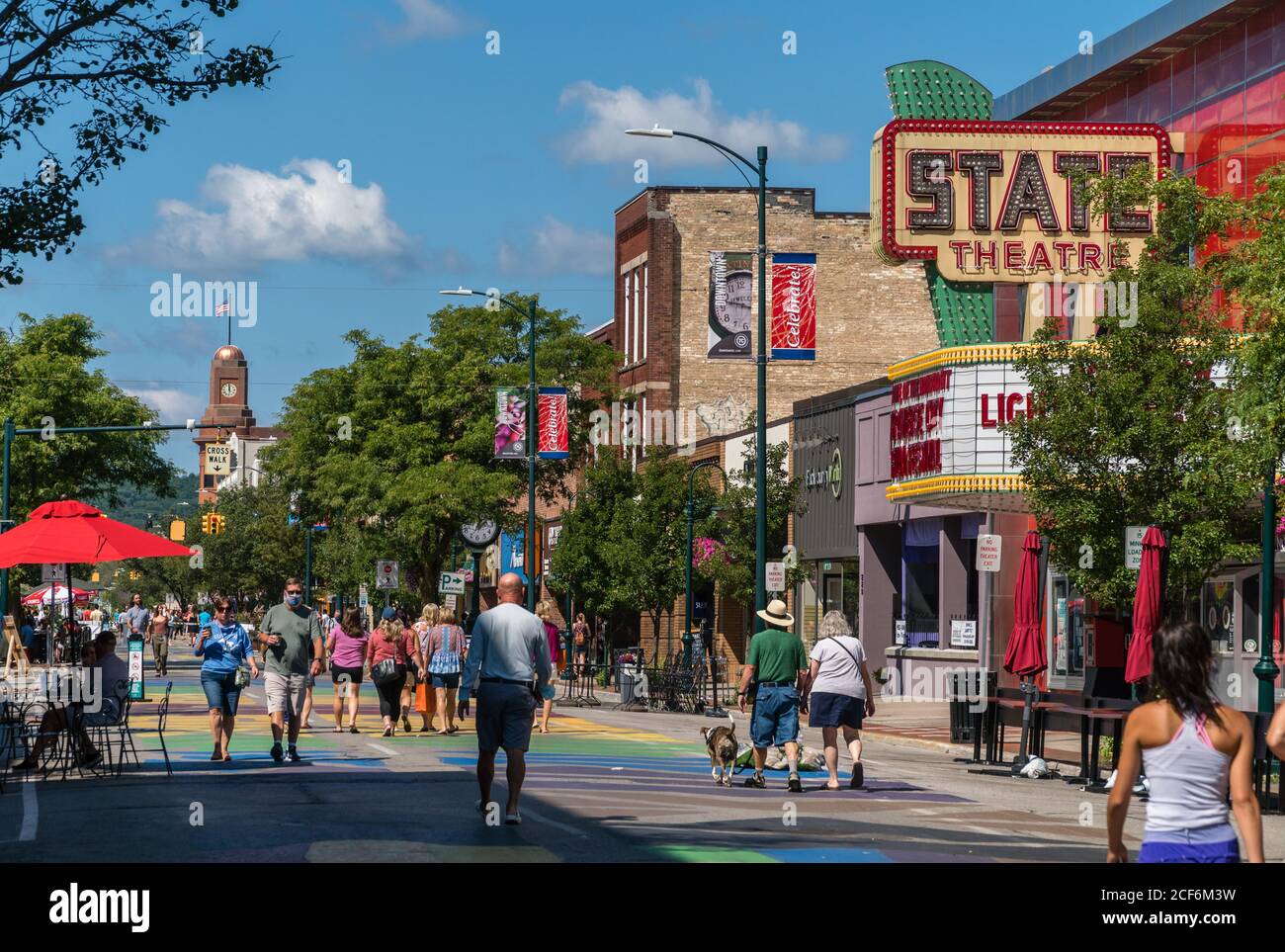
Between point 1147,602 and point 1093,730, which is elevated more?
point 1147,602

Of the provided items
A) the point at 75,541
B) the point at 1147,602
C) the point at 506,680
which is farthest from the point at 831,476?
the point at 506,680

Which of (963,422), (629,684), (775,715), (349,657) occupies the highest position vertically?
(963,422)

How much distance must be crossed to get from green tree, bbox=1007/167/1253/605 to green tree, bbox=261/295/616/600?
31.4m

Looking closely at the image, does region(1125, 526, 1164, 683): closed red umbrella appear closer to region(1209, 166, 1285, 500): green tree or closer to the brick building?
region(1209, 166, 1285, 500): green tree

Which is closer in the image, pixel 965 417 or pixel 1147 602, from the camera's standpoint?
pixel 1147 602

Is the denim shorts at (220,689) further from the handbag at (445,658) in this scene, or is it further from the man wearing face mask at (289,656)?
the handbag at (445,658)

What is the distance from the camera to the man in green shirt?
17875 millimetres

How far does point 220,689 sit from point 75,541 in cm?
250

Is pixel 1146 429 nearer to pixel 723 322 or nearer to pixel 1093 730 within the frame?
pixel 1093 730

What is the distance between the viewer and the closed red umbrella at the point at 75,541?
20.3 m

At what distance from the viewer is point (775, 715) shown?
59.4 feet

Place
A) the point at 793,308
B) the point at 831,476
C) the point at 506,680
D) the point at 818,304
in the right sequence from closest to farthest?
the point at 506,680, the point at 793,308, the point at 831,476, the point at 818,304

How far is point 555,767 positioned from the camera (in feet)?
65.6
